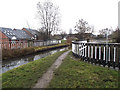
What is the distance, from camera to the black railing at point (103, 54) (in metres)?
4.34

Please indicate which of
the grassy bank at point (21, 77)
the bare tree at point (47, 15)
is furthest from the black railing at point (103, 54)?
the bare tree at point (47, 15)

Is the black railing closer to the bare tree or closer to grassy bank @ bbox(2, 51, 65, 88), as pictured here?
grassy bank @ bbox(2, 51, 65, 88)

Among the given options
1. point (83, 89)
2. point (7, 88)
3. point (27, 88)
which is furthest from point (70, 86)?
point (7, 88)

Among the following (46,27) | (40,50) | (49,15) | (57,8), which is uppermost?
(57,8)

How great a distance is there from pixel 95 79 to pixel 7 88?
8.78ft

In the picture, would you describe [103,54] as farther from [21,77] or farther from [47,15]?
[47,15]

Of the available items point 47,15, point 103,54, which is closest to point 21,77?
point 103,54

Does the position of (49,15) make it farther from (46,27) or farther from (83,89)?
(83,89)

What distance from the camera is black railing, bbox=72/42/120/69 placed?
4339 mm

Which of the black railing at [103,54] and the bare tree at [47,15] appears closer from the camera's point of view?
the black railing at [103,54]

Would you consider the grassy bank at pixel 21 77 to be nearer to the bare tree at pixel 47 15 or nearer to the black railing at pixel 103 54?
the black railing at pixel 103 54

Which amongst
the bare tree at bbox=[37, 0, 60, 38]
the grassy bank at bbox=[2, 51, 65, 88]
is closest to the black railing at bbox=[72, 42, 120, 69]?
the grassy bank at bbox=[2, 51, 65, 88]

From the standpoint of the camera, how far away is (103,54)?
473cm

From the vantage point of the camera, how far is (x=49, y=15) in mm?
27953
